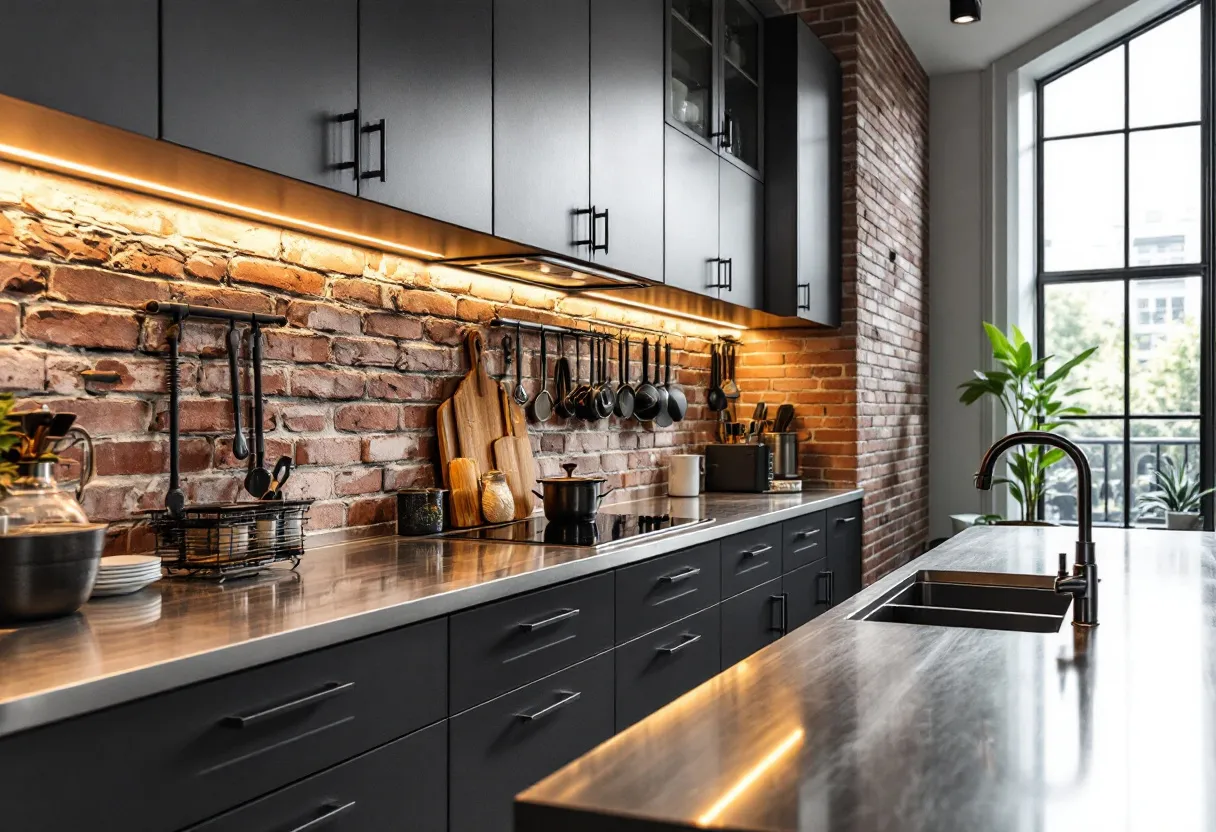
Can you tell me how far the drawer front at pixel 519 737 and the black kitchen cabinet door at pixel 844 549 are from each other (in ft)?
6.99

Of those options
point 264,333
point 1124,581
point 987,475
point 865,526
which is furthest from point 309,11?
point 865,526

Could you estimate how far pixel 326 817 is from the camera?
1566mm

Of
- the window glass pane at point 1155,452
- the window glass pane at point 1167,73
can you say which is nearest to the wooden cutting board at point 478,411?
A: the window glass pane at point 1155,452

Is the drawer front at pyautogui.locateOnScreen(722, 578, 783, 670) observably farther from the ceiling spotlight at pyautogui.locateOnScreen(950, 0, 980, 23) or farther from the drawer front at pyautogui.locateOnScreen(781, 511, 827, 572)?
the ceiling spotlight at pyautogui.locateOnScreen(950, 0, 980, 23)

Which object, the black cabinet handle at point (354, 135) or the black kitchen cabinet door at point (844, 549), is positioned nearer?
the black cabinet handle at point (354, 135)

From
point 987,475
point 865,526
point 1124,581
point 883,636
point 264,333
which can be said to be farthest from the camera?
point 865,526

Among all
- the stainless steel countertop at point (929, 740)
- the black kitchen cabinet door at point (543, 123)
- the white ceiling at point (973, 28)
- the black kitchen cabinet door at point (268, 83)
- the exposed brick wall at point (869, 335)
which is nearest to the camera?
the stainless steel countertop at point (929, 740)

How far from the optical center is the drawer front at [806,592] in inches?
150

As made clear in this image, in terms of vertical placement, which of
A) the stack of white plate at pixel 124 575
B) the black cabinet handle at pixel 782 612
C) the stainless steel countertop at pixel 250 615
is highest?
the stack of white plate at pixel 124 575

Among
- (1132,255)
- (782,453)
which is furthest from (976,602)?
(1132,255)

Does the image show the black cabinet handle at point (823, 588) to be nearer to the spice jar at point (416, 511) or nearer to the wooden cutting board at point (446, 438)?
the wooden cutting board at point (446, 438)

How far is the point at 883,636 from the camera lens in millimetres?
1559

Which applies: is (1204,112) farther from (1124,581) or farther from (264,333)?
(264,333)

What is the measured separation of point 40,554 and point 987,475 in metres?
1.43
